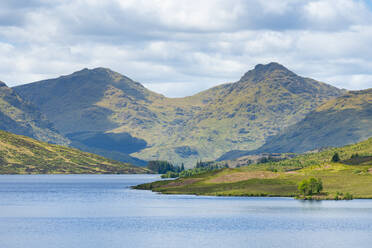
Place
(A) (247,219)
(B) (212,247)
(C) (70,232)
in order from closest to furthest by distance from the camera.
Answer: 1. (B) (212,247)
2. (C) (70,232)
3. (A) (247,219)

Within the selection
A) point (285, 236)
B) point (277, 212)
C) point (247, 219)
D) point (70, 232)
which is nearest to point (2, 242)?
point (70, 232)

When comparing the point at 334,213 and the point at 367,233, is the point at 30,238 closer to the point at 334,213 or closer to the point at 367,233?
the point at 367,233

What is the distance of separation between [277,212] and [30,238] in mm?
77850

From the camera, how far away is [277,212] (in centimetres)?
18300

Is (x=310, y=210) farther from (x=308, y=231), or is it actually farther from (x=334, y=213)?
(x=308, y=231)

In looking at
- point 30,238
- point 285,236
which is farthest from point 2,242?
point 285,236

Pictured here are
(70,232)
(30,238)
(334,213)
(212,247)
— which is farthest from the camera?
(334,213)

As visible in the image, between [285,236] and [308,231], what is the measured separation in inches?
388

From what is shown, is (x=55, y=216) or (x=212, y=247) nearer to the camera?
(x=212, y=247)

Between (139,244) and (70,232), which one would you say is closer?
(139,244)

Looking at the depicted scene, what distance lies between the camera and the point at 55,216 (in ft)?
575

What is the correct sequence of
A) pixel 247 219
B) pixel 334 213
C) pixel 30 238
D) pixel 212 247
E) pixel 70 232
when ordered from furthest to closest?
pixel 334 213
pixel 247 219
pixel 70 232
pixel 30 238
pixel 212 247

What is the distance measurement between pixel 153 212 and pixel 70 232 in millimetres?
50604

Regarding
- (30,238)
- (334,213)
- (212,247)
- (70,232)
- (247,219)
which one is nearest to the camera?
(212,247)
